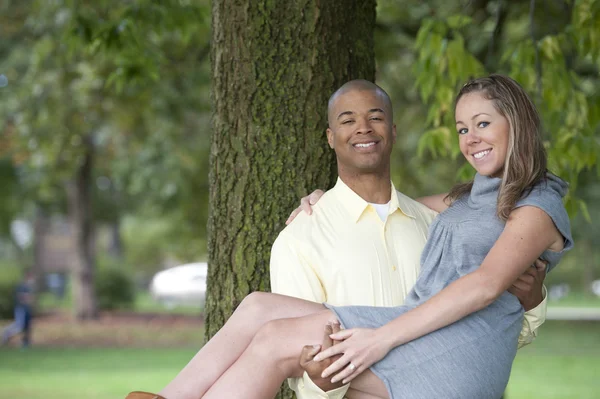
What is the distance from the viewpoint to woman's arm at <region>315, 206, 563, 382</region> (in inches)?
124

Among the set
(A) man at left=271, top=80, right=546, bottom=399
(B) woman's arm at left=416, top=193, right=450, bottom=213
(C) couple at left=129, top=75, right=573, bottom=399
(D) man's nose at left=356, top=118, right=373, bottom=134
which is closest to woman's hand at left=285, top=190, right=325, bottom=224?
(A) man at left=271, top=80, right=546, bottom=399

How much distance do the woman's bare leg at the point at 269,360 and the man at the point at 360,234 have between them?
284 mm

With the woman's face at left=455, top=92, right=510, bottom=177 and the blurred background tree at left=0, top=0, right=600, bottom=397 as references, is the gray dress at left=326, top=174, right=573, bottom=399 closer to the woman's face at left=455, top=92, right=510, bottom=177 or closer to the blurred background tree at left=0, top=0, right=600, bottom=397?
the woman's face at left=455, top=92, right=510, bottom=177

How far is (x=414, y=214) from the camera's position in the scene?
3.96m

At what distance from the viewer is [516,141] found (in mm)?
3420

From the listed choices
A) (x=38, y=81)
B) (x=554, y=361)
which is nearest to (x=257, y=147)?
(x=38, y=81)

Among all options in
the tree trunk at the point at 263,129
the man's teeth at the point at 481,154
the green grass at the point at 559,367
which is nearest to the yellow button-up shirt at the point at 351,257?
the man's teeth at the point at 481,154

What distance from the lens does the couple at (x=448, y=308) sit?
10.4ft

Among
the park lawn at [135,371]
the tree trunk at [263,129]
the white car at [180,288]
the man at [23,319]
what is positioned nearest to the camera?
the tree trunk at [263,129]

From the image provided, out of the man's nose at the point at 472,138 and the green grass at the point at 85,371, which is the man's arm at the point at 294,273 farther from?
the green grass at the point at 85,371

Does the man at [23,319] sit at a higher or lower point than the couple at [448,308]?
lower

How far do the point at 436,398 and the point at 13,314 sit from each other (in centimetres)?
2105

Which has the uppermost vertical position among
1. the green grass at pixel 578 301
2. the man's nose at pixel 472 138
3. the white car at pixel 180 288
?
the man's nose at pixel 472 138

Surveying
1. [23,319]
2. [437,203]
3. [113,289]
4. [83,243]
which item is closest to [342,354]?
[437,203]
